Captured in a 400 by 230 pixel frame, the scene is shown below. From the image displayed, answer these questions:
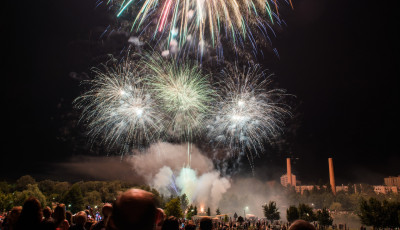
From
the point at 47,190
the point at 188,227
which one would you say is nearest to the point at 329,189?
the point at 47,190

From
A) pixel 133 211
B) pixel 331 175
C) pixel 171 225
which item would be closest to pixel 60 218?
pixel 171 225

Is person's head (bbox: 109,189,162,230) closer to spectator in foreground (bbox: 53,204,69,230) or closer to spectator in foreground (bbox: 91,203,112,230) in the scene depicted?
spectator in foreground (bbox: 91,203,112,230)

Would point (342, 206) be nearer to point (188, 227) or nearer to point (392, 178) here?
point (392, 178)

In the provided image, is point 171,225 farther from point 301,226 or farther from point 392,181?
point 392,181

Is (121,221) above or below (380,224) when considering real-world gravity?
above

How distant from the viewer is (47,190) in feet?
286

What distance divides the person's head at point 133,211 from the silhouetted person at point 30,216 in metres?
2.48

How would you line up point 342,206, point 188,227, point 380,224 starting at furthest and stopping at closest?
point 342,206 → point 380,224 → point 188,227

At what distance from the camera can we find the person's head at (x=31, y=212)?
342cm

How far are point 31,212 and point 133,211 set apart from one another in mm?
2594

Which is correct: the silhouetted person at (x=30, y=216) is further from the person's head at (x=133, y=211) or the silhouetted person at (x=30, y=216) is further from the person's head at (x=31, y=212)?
the person's head at (x=133, y=211)

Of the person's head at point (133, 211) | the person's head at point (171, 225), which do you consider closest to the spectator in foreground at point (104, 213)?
the person's head at point (171, 225)

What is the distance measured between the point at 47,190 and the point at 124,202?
3973 inches

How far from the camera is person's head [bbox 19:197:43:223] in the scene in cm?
342
